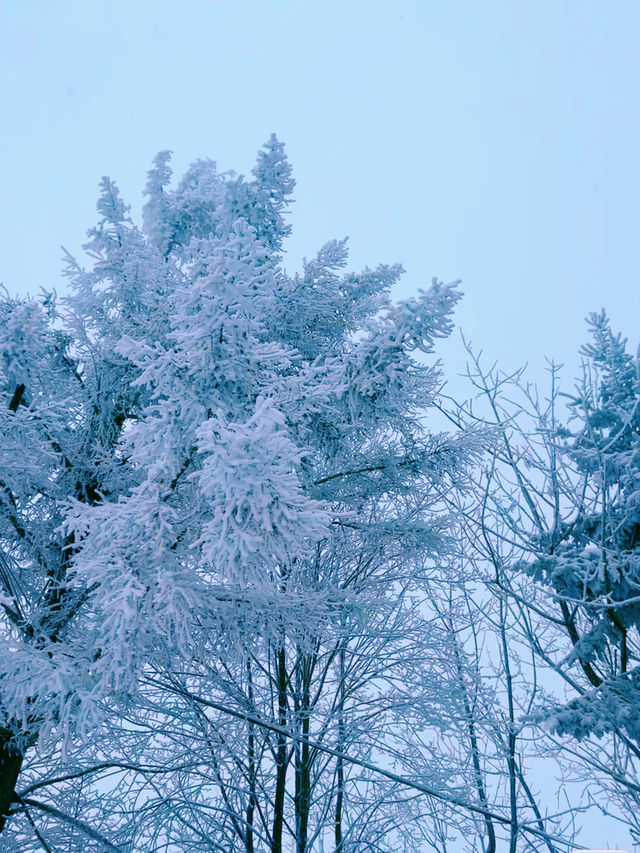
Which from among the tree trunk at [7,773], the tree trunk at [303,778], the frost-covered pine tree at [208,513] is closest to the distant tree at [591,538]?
the frost-covered pine tree at [208,513]

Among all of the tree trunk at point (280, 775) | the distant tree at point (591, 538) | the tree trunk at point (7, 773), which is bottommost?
the tree trunk at point (7, 773)

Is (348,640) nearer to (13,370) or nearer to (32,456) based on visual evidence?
(32,456)

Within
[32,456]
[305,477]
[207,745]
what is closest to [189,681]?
[207,745]

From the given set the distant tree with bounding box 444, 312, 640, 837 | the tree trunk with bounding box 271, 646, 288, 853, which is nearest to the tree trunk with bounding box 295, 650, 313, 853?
the tree trunk with bounding box 271, 646, 288, 853

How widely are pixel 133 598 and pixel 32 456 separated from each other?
1.86m

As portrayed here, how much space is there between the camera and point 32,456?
5.11m

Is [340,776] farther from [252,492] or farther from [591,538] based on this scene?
[252,492]

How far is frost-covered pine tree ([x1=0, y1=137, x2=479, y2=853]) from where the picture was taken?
13.5ft

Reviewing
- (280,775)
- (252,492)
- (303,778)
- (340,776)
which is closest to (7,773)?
(280,775)

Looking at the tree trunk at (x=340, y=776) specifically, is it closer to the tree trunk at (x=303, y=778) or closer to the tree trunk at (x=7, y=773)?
the tree trunk at (x=303, y=778)

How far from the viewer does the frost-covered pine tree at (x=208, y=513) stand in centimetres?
413

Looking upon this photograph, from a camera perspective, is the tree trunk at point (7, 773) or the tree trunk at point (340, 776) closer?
the tree trunk at point (7, 773)

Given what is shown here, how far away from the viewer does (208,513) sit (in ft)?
15.8

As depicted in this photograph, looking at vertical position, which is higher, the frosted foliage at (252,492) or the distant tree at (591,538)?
the distant tree at (591,538)
